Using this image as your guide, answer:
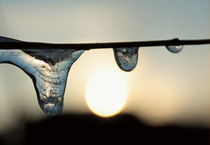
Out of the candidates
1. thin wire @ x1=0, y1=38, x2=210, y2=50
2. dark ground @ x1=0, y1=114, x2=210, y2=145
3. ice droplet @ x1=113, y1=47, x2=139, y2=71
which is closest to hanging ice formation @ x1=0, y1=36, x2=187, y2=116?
ice droplet @ x1=113, y1=47, x2=139, y2=71

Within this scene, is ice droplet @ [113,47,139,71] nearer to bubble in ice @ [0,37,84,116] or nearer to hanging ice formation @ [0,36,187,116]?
hanging ice formation @ [0,36,187,116]

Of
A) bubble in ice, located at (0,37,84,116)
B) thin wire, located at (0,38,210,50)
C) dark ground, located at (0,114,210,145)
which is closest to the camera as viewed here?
thin wire, located at (0,38,210,50)

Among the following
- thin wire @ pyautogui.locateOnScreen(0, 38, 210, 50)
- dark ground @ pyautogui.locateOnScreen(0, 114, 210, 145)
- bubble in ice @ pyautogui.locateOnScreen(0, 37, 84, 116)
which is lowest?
dark ground @ pyautogui.locateOnScreen(0, 114, 210, 145)

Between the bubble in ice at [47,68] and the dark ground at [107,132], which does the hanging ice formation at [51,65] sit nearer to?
the bubble in ice at [47,68]

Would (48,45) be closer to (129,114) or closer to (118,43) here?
(118,43)

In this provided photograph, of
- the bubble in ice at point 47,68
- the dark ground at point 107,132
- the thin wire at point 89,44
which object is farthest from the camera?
the dark ground at point 107,132

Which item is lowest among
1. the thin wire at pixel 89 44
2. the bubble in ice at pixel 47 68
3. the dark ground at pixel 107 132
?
the dark ground at pixel 107 132

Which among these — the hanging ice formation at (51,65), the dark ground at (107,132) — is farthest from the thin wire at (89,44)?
the dark ground at (107,132)

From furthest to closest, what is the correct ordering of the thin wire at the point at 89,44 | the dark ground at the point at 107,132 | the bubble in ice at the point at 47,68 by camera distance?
1. the dark ground at the point at 107,132
2. the bubble in ice at the point at 47,68
3. the thin wire at the point at 89,44

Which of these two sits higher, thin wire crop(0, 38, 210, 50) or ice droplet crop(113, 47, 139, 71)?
thin wire crop(0, 38, 210, 50)
